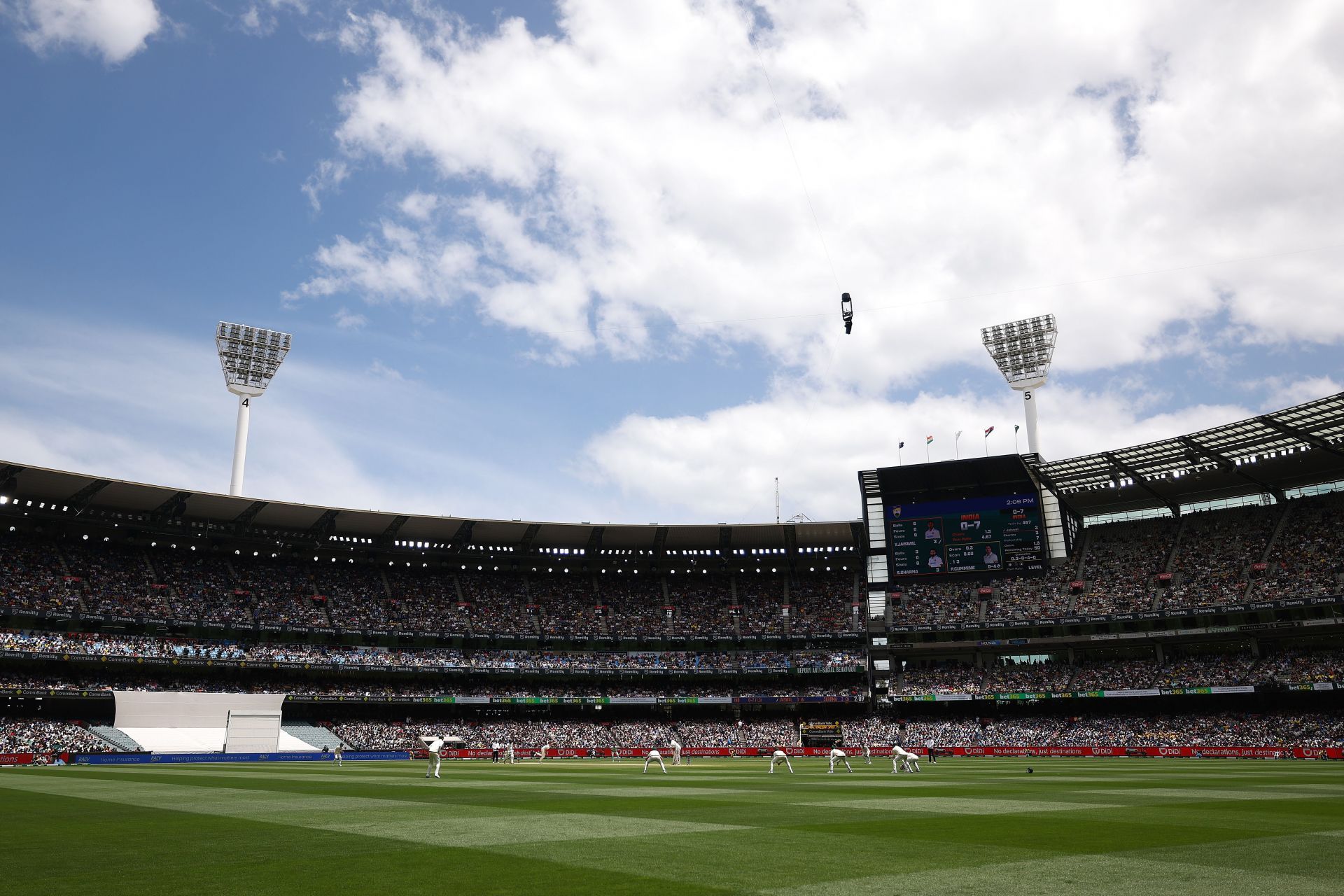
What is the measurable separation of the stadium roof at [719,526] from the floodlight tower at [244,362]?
27.2 feet

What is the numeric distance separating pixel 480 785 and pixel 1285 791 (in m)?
25.2

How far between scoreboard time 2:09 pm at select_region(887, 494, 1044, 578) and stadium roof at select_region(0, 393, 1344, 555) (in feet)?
15.5

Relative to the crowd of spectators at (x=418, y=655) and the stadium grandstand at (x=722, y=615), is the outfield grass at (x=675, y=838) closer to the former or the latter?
the crowd of spectators at (x=418, y=655)

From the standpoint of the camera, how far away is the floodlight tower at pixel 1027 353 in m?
89.3

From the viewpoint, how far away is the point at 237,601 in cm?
8319

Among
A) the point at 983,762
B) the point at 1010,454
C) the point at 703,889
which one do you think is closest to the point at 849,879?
the point at 703,889

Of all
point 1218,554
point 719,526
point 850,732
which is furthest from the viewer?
point 719,526

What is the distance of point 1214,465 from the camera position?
77.2 meters

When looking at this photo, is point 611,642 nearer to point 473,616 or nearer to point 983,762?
point 473,616

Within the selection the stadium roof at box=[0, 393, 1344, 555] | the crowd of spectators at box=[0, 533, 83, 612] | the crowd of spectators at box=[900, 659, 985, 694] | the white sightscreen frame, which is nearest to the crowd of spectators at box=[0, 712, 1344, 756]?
the crowd of spectators at box=[900, 659, 985, 694]

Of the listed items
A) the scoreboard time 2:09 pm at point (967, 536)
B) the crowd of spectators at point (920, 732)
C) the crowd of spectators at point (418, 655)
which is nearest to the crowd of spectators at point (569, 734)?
the crowd of spectators at point (920, 732)

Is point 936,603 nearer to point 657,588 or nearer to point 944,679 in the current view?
point 944,679

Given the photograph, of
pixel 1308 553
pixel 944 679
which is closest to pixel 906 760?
pixel 944 679

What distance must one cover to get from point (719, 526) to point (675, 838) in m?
78.4
